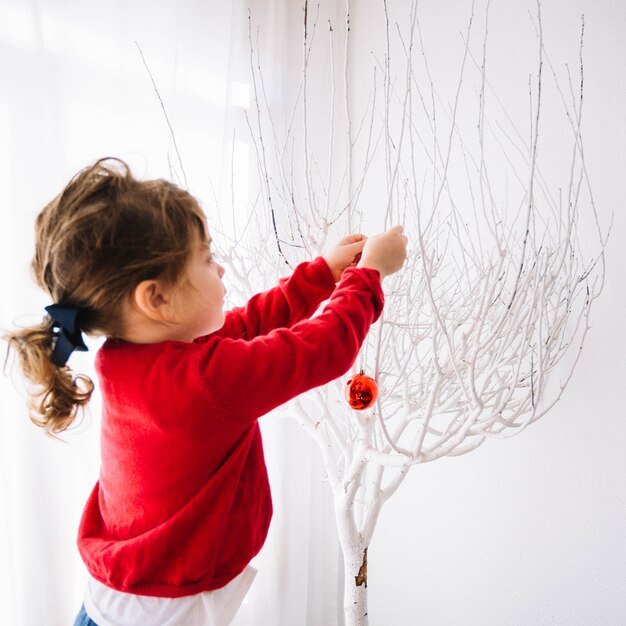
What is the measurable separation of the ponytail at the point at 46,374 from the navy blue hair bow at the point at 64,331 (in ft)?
0.05

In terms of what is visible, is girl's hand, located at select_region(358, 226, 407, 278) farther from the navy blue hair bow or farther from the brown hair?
the navy blue hair bow

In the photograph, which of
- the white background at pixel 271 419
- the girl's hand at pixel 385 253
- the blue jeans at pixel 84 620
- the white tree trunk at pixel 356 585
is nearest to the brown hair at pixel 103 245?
the girl's hand at pixel 385 253

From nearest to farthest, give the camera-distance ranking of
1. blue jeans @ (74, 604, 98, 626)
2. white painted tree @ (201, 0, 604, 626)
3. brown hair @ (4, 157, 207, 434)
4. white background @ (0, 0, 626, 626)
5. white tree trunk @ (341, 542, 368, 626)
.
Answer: brown hair @ (4, 157, 207, 434), blue jeans @ (74, 604, 98, 626), white painted tree @ (201, 0, 604, 626), white tree trunk @ (341, 542, 368, 626), white background @ (0, 0, 626, 626)

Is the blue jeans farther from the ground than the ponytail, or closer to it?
closer to it

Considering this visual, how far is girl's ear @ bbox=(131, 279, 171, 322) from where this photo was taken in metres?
0.74

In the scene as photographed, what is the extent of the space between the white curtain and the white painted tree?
171 mm

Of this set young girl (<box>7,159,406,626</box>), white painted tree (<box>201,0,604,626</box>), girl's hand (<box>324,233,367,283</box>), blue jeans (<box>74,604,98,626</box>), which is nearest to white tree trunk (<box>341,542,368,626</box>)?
white painted tree (<box>201,0,604,626</box>)

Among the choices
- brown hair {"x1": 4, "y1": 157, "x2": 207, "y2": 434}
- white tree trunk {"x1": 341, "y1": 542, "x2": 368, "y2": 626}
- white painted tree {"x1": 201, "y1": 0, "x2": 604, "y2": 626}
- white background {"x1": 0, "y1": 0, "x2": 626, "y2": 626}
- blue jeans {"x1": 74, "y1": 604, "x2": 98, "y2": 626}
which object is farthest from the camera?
white background {"x1": 0, "y1": 0, "x2": 626, "y2": 626}

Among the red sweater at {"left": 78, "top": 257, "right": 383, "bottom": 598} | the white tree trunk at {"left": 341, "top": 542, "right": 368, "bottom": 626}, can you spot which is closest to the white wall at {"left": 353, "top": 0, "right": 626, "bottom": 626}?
the white tree trunk at {"left": 341, "top": 542, "right": 368, "bottom": 626}

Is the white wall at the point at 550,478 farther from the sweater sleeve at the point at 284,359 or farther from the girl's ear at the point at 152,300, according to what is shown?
the girl's ear at the point at 152,300

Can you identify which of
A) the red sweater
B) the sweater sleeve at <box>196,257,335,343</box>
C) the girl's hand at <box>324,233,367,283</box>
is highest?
the girl's hand at <box>324,233,367,283</box>

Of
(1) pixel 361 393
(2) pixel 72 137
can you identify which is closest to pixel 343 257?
(1) pixel 361 393

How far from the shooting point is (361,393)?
3.01 ft

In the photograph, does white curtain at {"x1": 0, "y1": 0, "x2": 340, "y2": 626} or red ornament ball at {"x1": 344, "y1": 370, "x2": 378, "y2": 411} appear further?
white curtain at {"x1": 0, "y1": 0, "x2": 340, "y2": 626}
